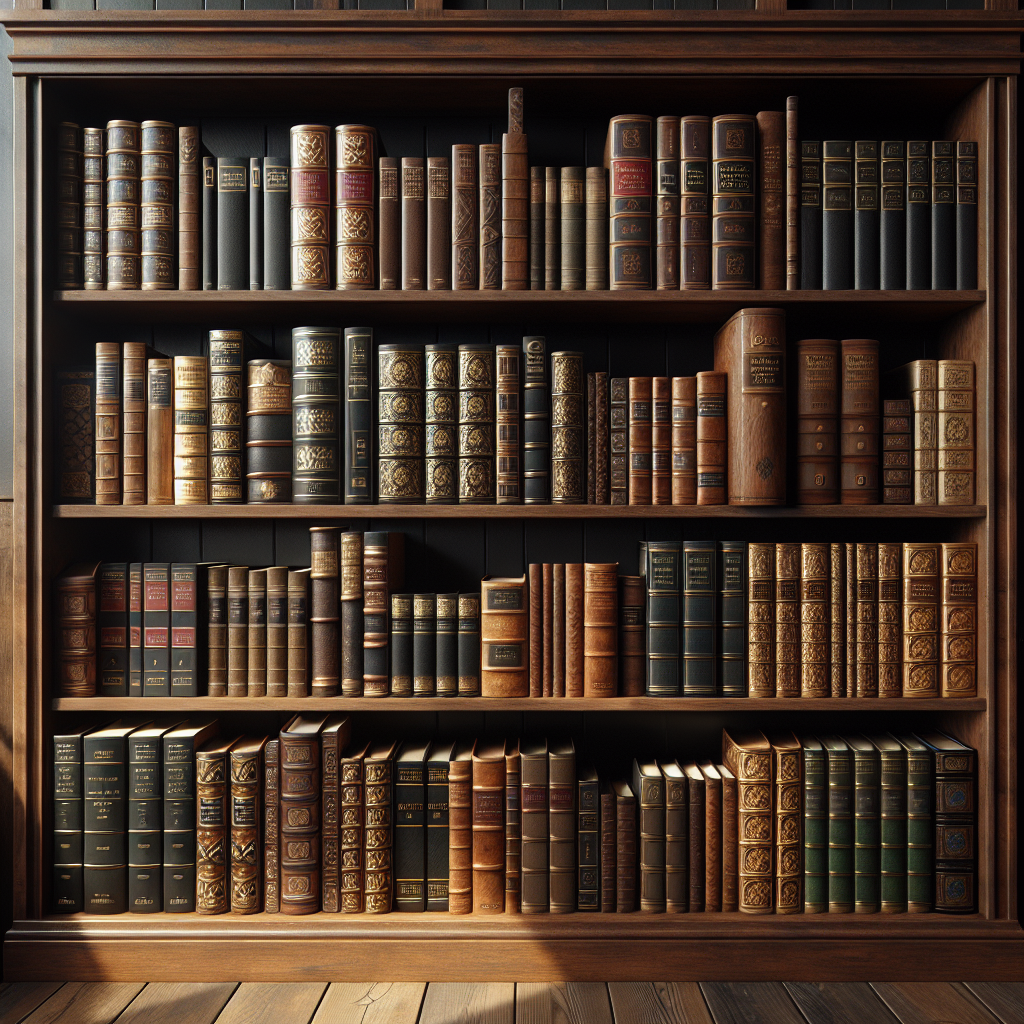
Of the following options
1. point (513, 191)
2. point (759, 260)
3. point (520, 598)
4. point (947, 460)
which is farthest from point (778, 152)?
point (520, 598)

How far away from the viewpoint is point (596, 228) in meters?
1.62

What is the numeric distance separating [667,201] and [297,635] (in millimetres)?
1192

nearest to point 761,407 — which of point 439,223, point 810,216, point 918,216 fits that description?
point 810,216

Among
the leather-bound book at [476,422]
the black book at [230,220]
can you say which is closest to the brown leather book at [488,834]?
the leather-bound book at [476,422]

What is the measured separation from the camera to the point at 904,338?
184 centimetres

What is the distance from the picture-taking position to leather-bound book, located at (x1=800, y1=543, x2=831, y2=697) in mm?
1610

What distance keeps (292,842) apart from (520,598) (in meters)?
0.70

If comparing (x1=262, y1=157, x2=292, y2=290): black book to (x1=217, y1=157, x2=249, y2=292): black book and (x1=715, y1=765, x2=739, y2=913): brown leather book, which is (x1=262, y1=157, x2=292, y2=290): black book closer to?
(x1=217, y1=157, x2=249, y2=292): black book

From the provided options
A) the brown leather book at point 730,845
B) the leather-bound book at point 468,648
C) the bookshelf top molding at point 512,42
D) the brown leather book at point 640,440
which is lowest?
the brown leather book at point 730,845

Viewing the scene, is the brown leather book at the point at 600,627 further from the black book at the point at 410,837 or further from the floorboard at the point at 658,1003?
the floorboard at the point at 658,1003

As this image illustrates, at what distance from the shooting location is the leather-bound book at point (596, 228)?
162cm

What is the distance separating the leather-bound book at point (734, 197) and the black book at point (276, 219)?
899mm

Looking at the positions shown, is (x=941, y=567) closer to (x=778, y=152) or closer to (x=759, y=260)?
(x=759, y=260)

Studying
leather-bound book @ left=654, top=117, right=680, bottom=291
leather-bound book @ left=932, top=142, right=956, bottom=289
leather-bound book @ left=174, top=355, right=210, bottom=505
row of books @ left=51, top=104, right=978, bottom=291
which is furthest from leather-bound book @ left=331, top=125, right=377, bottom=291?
leather-bound book @ left=932, top=142, right=956, bottom=289
